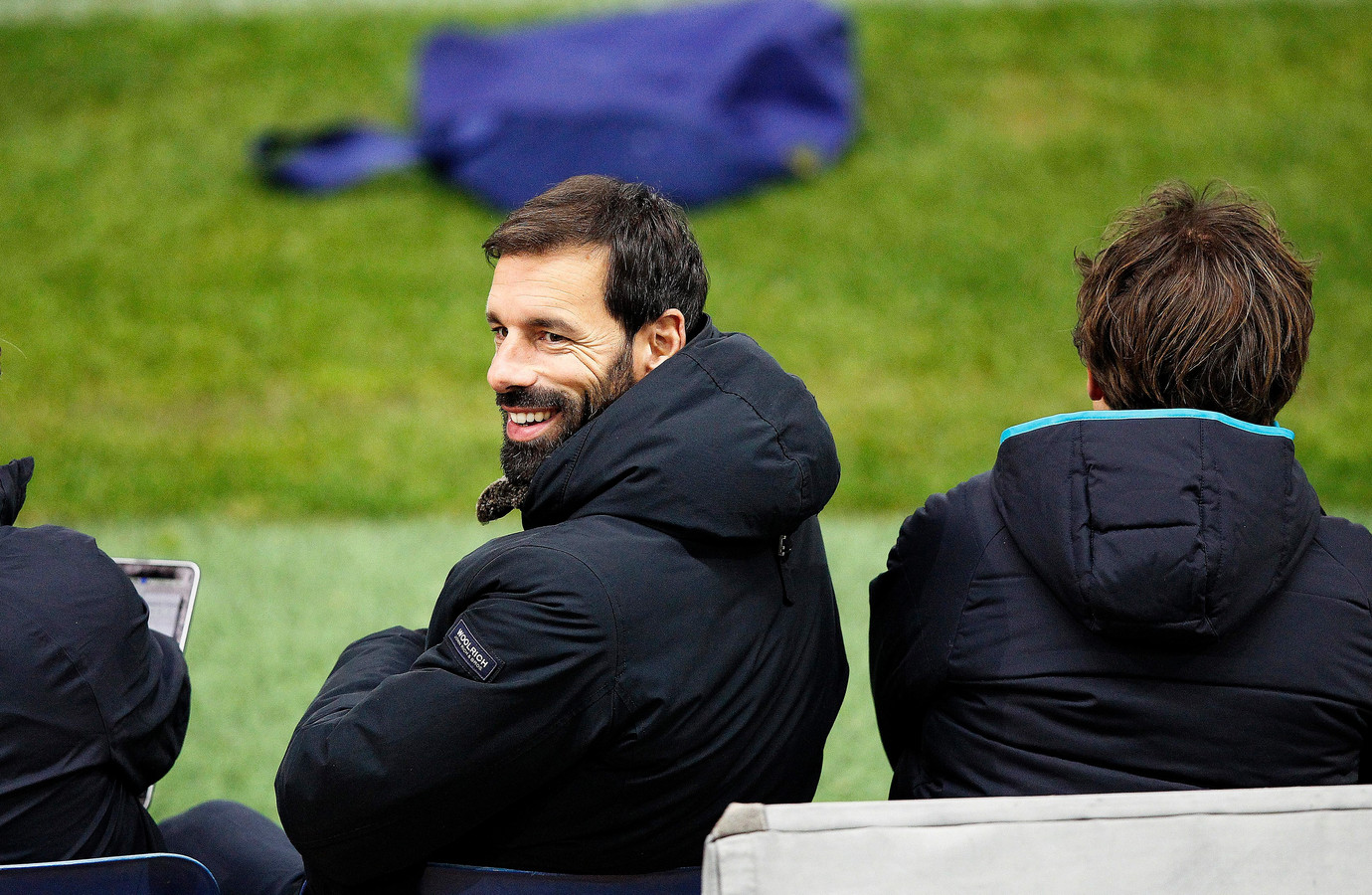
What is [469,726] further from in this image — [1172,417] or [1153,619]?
[1172,417]

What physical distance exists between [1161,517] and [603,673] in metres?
0.72

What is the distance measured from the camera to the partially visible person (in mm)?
1725

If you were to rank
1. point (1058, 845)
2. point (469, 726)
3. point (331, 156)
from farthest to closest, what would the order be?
1. point (331, 156)
2. point (469, 726)
3. point (1058, 845)

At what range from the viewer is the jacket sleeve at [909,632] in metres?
1.99

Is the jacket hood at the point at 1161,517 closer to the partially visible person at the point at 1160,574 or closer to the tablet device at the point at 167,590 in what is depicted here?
the partially visible person at the point at 1160,574

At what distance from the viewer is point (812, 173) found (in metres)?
9.46

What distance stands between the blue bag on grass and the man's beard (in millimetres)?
6539

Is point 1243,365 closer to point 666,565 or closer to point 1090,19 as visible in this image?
point 666,565

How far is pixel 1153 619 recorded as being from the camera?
171 cm

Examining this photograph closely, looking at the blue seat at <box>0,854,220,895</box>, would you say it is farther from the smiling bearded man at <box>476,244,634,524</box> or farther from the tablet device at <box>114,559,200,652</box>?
the smiling bearded man at <box>476,244,634,524</box>

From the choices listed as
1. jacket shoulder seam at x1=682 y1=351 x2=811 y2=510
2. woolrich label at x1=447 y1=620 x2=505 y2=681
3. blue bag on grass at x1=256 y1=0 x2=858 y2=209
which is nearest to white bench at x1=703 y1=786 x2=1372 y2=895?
woolrich label at x1=447 y1=620 x2=505 y2=681

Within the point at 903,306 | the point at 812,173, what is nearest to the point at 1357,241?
the point at 903,306

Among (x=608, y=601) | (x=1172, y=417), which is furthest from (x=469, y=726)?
(x=1172, y=417)

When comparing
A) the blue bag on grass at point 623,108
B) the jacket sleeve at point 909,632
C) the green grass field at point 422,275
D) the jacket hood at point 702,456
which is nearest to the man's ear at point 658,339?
the jacket hood at point 702,456
